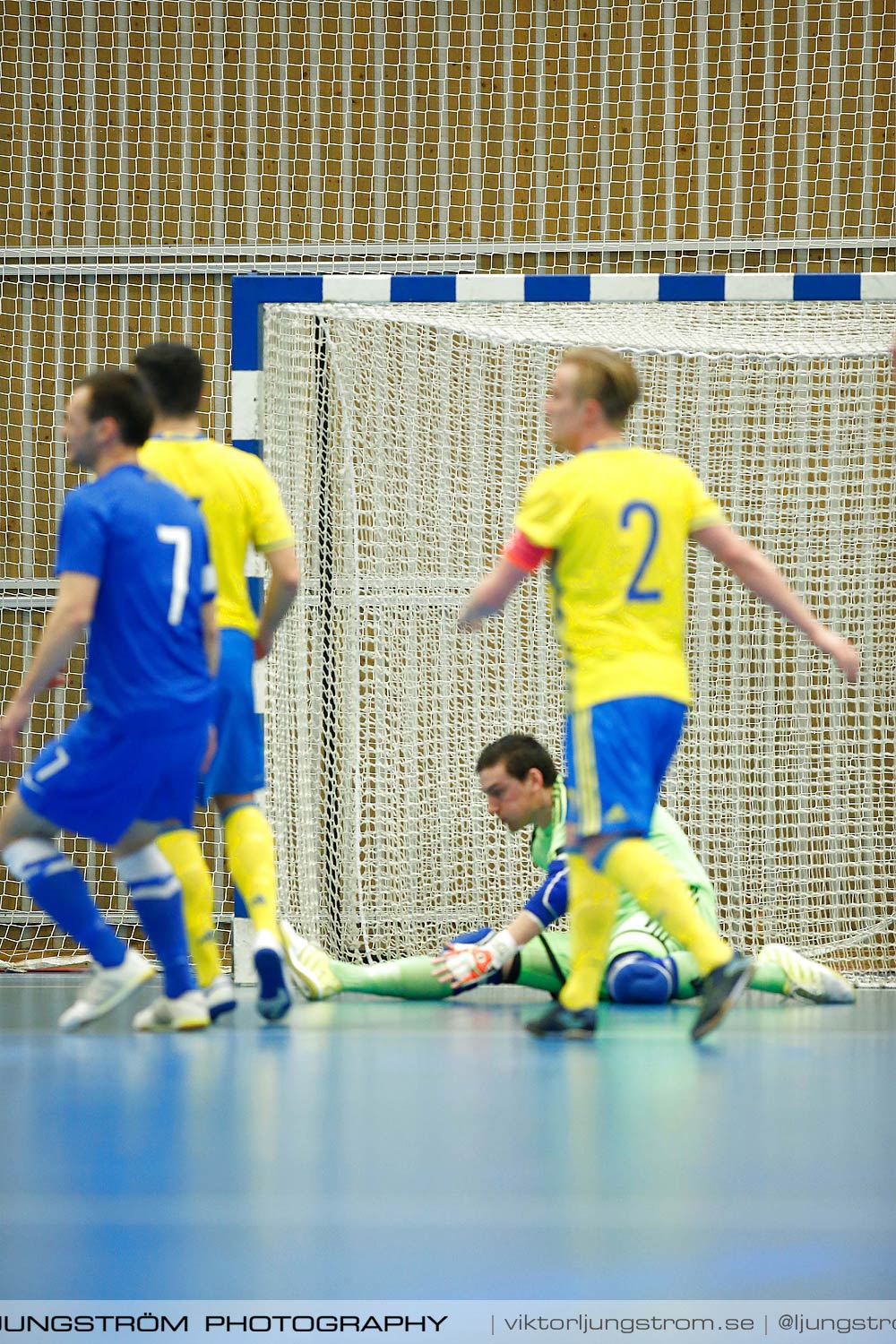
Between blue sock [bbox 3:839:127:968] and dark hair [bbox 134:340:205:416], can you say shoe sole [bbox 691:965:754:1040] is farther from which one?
dark hair [bbox 134:340:205:416]

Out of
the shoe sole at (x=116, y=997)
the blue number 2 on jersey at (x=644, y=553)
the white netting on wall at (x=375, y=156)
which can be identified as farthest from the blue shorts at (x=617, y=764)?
the white netting on wall at (x=375, y=156)

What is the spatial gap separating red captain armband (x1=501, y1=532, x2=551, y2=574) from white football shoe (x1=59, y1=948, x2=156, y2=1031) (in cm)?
123

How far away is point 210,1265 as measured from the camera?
1765 mm

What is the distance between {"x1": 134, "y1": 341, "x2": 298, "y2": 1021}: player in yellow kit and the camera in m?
3.83

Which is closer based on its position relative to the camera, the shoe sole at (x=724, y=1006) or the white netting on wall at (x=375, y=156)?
the shoe sole at (x=724, y=1006)

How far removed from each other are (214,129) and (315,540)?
10.1 ft

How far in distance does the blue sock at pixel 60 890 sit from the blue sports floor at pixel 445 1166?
0.24 metres

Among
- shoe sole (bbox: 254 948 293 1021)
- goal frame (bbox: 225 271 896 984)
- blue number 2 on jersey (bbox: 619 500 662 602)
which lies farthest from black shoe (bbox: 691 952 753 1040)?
goal frame (bbox: 225 271 896 984)

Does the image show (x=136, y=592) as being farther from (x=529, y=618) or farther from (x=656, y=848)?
(x=529, y=618)

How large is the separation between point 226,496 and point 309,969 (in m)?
1.36

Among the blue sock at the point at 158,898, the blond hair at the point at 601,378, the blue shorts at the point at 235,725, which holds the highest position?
the blond hair at the point at 601,378

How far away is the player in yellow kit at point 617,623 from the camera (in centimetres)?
343

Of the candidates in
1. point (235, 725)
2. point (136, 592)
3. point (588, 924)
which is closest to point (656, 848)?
point (588, 924)

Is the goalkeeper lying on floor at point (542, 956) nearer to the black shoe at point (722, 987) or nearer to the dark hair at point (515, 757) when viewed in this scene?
the dark hair at point (515, 757)
